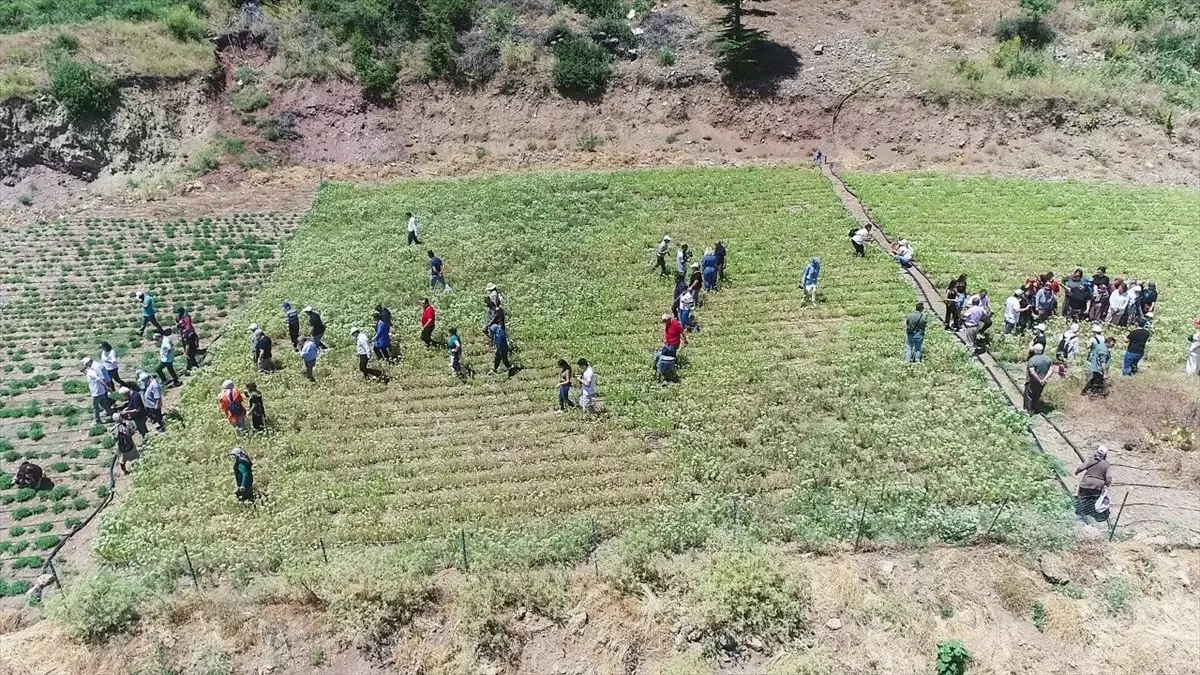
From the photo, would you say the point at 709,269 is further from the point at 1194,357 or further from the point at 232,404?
the point at 232,404

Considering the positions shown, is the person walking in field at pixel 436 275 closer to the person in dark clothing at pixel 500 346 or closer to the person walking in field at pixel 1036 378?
the person in dark clothing at pixel 500 346

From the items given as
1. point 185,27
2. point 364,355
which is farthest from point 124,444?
point 185,27

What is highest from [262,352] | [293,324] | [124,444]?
[293,324]

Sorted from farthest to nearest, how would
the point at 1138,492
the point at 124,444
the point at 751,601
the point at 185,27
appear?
1. the point at 185,27
2. the point at 124,444
3. the point at 1138,492
4. the point at 751,601

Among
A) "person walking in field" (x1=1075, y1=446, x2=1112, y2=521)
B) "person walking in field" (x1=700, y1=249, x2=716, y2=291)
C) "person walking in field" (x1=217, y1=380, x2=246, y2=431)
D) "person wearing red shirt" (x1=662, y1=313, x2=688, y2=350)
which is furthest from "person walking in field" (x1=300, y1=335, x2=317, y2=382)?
"person walking in field" (x1=1075, y1=446, x2=1112, y2=521)

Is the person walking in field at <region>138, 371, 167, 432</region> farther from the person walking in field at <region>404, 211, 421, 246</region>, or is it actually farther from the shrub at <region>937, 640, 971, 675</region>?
the shrub at <region>937, 640, 971, 675</region>
